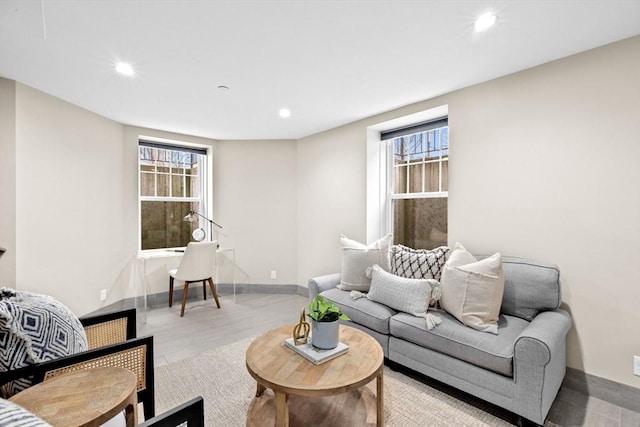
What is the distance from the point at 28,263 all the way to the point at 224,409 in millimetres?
2327

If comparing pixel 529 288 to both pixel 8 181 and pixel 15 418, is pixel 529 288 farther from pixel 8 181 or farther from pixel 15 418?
pixel 8 181

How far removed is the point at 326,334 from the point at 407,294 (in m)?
0.89

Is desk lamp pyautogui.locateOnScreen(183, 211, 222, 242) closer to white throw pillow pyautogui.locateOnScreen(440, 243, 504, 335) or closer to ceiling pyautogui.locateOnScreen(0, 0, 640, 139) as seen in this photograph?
ceiling pyautogui.locateOnScreen(0, 0, 640, 139)

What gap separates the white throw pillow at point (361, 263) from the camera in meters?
2.98

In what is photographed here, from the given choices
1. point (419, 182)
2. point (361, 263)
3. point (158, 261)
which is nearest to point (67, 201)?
point (158, 261)

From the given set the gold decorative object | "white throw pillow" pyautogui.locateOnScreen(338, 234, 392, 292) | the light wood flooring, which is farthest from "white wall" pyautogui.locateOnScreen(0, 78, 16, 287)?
"white throw pillow" pyautogui.locateOnScreen(338, 234, 392, 292)

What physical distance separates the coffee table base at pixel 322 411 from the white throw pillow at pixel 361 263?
1072 mm

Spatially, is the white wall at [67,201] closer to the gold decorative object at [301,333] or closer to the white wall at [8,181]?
the white wall at [8,181]

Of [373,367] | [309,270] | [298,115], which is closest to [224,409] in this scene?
[373,367]

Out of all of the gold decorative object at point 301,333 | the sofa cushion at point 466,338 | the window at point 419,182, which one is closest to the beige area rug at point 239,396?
the sofa cushion at point 466,338

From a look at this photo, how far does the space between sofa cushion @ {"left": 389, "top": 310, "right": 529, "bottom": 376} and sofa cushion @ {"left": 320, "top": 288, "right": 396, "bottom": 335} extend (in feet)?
0.24

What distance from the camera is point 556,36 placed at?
1946 mm

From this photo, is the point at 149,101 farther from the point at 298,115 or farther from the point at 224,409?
the point at 224,409

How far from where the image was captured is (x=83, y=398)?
114 cm
